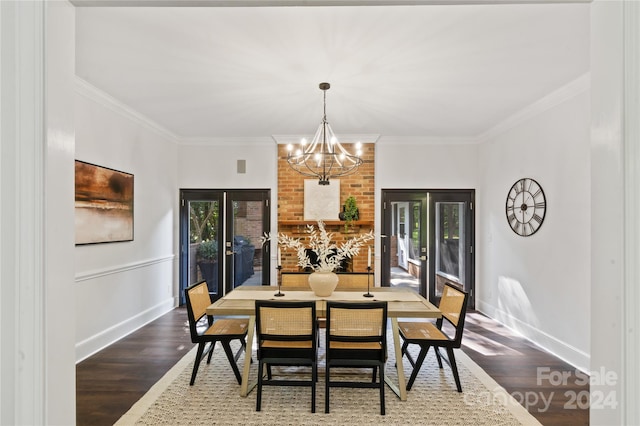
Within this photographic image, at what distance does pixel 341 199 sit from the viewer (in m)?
5.20

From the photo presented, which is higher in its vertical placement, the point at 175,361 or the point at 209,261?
the point at 209,261

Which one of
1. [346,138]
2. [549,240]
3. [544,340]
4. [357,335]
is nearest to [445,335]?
[357,335]

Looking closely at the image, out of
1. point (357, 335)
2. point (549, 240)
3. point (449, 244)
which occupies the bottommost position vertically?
point (357, 335)

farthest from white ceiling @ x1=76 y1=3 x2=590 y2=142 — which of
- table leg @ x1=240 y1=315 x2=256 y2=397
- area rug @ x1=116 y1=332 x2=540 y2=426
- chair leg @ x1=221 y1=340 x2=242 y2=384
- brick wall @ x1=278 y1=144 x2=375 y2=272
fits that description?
area rug @ x1=116 y1=332 x2=540 y2=426

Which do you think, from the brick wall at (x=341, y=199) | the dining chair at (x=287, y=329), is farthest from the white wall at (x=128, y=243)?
the dining chair at (x=287, y=329)

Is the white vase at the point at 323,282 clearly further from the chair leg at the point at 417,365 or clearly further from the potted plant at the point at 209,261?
the potted plant at the point at 209,261

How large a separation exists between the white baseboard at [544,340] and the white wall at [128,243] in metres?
4.58

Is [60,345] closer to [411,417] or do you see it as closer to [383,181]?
[411,417]

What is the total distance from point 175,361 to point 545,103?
14.8 ft

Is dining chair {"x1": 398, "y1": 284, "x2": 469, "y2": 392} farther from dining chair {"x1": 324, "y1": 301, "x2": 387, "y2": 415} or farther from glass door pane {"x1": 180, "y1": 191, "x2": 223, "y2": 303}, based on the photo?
glass door pane {"x1": 180, "y1": 191, "x2": 223, "y2": 303}

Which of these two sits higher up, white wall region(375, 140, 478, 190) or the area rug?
white wall region(375, 140, 478, 190)

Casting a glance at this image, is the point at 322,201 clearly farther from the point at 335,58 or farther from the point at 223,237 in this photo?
the point at 335,58

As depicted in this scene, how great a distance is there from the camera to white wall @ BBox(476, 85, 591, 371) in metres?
3.05

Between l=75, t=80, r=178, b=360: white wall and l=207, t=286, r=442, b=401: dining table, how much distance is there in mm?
1462
